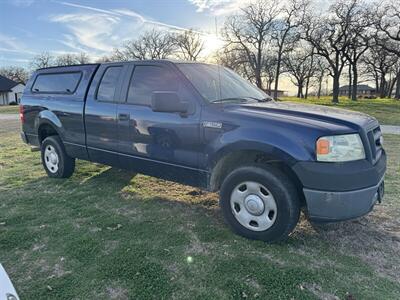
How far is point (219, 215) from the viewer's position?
167 inches

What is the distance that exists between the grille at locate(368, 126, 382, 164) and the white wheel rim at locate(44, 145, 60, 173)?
4.67 m

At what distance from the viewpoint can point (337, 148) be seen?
9.99 ft

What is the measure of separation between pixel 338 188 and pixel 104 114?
10.3ft

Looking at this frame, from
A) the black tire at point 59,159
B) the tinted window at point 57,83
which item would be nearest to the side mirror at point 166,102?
the tinted window at point 57,83

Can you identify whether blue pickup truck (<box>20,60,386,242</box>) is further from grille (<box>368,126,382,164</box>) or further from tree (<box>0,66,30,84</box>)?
tree (<box>0,66,30,84</box>)

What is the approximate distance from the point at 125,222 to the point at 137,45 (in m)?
61.9

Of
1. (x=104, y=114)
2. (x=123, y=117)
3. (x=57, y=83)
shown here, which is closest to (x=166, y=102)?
(x=123, y=117)

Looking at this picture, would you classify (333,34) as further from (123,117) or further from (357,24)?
(123,117)

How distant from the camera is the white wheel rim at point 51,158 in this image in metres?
5.69

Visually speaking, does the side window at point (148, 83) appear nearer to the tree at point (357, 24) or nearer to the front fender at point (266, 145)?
the front fender at point (266, 145)

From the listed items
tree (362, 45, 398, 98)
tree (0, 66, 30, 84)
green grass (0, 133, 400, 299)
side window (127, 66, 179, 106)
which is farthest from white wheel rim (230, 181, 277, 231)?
tree (0, 66, 30, 84)

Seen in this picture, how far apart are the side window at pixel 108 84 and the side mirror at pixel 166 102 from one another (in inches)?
46.4

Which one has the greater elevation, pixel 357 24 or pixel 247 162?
pixel 357 24

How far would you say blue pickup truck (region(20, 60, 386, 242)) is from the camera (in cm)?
309
